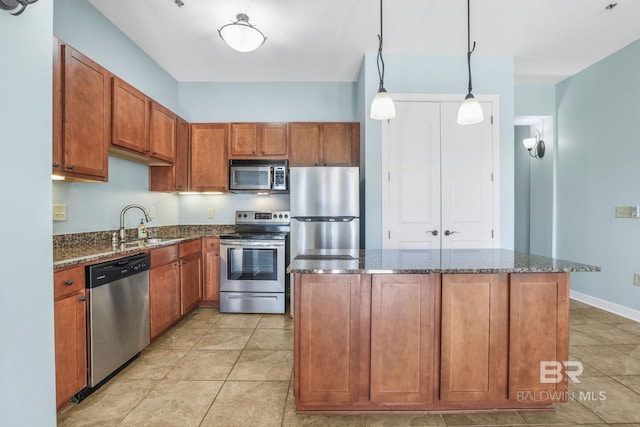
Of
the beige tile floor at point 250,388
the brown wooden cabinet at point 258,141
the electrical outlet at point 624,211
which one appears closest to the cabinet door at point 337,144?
the brown wooden cabinet at point 258,141

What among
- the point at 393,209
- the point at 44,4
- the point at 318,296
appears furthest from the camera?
the point at 393,209

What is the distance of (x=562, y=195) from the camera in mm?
3973

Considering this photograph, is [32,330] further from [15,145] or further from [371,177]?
[371,177]

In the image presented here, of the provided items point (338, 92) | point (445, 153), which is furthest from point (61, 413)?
point (338, 92)

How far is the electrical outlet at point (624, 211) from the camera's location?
124 inches

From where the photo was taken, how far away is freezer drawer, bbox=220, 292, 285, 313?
3.40 metres

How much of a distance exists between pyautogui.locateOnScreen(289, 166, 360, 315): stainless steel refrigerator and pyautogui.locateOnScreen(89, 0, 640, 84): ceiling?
1.27 metres

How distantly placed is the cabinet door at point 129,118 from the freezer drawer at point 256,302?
5.94 feet

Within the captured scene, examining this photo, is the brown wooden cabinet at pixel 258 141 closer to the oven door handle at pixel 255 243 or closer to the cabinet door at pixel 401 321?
the oven door handle at pixel 255 243

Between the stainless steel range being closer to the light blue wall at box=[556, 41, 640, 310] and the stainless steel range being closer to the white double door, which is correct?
the white double door

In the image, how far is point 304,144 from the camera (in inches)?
146

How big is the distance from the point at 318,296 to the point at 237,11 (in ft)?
7.98

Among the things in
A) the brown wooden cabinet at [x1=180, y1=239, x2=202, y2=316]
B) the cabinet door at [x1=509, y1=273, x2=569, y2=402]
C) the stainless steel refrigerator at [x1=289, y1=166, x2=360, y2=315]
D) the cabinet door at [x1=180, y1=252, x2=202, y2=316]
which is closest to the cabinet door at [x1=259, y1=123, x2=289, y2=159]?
the stainless steel refrigerator at [x1=289, y1=166, x2=360, y2=315]

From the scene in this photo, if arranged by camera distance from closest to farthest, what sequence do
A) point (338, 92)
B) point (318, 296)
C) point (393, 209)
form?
point (318, 296) < point (393, 209) < point (338, 92)
